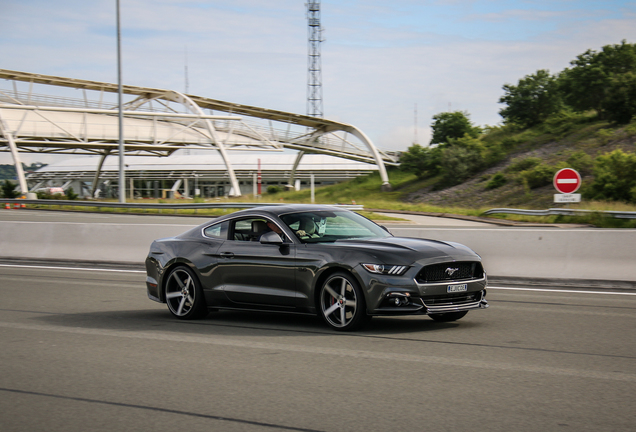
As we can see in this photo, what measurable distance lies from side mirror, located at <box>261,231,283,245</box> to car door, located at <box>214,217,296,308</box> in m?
0.08

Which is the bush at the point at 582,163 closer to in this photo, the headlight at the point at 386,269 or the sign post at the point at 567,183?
the sign post at the point at 567,183

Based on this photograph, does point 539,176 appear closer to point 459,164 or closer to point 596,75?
point 459,164

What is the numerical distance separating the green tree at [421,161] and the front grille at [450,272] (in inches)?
2579

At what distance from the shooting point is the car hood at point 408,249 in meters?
7.69

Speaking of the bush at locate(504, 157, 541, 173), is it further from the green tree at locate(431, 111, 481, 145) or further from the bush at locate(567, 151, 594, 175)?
the green tree at locate(431, 111, 481, 145)

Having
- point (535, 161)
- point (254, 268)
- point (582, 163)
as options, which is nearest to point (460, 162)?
point (535, 161)

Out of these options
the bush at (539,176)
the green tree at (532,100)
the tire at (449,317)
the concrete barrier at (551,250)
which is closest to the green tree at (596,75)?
the green tree at (532,100)

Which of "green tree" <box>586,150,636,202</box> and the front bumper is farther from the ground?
"green tree" <box>586,150,636,202</box>

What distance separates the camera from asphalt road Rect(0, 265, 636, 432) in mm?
4793

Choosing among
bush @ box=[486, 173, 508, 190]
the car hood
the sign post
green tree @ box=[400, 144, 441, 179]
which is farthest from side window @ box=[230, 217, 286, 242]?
green tree @ box=[400, 144, 441, 179]

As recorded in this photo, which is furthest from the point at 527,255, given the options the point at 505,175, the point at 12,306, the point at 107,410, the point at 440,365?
the point at 505,175

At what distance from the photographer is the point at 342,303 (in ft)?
26.2

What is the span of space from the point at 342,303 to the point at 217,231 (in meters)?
2.16

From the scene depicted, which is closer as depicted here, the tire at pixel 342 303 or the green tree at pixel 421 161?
the tire at pixel 342 303
